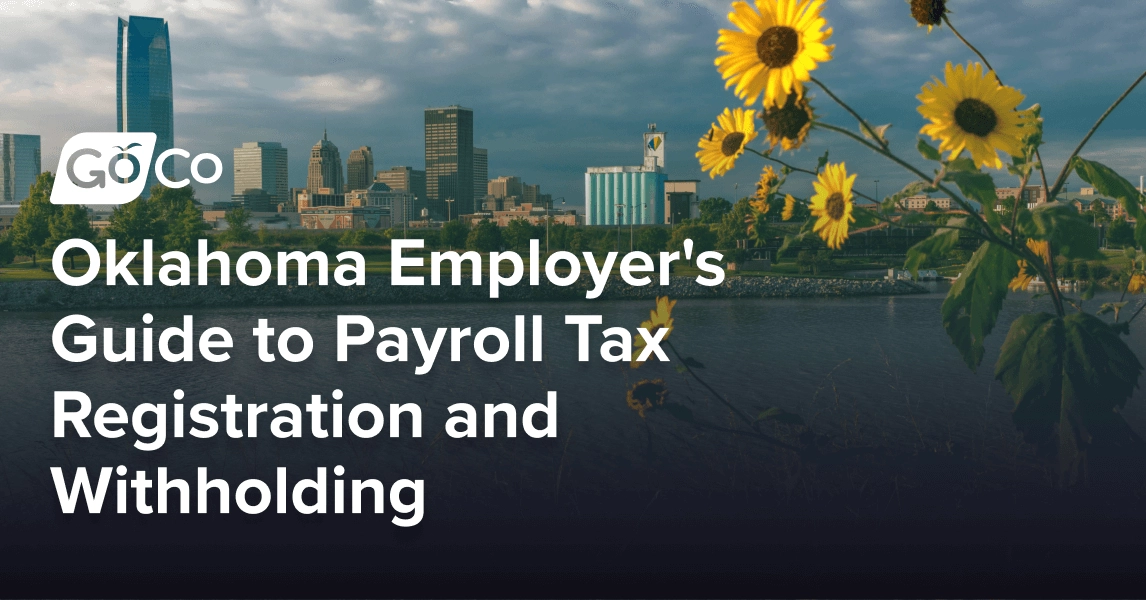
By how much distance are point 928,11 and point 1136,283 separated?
7.87 feet

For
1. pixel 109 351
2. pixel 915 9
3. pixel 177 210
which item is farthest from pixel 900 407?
pixel 177 210

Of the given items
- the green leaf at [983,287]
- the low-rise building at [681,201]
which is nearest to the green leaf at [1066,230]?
the green leaf at [983,287]

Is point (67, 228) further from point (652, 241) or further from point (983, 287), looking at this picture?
point (983, 287)

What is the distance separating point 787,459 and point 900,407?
654 centimetres

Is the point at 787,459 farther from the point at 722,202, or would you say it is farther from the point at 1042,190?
the point at 722,202

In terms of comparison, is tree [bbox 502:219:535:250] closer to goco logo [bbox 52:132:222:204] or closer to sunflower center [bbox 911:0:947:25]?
goco logo [bbox 52:132:222:204]

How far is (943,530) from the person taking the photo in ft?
15.3

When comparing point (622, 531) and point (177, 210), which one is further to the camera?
point (177, 210)

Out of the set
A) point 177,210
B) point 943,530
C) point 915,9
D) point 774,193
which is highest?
point 177,210

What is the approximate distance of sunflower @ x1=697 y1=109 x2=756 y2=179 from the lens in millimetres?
2482

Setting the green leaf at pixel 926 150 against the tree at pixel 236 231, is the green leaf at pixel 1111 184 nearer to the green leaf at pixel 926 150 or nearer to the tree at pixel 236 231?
the green leaf at pixel 926 150

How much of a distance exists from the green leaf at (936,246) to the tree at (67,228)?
66424 millimetres

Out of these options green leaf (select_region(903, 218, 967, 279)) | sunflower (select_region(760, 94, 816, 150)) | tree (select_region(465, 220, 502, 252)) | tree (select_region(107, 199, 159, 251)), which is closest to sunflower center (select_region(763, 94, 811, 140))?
sunflower (select_region(760, 94, 816, 150))

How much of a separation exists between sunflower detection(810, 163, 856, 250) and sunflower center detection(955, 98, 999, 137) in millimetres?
352
